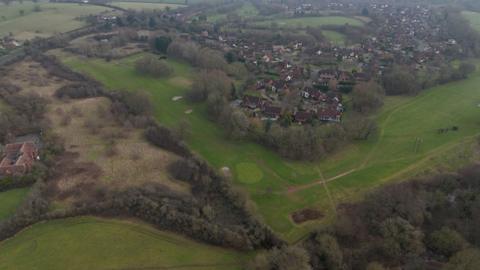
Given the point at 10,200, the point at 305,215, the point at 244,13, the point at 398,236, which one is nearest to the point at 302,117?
the point at 305,215

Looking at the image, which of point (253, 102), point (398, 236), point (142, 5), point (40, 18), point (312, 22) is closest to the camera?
point (398, 236)

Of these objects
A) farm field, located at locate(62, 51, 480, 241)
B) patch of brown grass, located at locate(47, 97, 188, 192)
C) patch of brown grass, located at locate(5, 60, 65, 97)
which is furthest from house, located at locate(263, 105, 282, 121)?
patch of brown grass, located at locate(5, 60, 65, 97)

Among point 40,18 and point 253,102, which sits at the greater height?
point 40,18

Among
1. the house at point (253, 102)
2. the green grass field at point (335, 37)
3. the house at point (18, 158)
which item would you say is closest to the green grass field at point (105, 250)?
the house at point (18, 158)

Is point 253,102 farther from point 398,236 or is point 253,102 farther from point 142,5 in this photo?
point 142,5

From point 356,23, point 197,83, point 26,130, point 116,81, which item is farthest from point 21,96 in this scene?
point 356,23

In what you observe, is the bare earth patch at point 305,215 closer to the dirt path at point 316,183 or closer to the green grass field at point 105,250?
the dirt path at point 316,183
